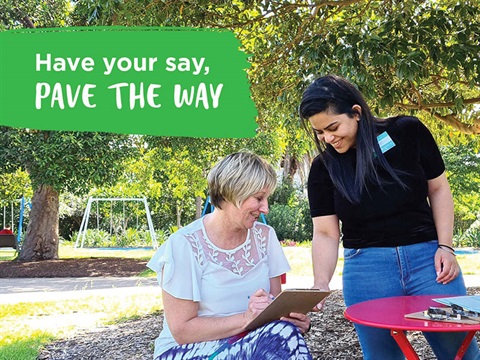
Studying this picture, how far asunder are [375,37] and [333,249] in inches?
89.0

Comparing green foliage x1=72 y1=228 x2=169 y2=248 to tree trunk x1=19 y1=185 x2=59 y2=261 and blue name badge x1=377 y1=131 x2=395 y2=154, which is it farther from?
blue name badge x1=377 y1=131 x2=395 y2=154

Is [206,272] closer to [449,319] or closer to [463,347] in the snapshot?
[449,319]

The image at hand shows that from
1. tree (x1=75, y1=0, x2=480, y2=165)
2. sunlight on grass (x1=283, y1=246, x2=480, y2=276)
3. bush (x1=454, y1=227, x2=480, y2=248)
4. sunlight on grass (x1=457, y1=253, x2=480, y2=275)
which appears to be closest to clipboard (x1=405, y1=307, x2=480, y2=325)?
tree (x1=75, y1=0, x2=480, y2=165)

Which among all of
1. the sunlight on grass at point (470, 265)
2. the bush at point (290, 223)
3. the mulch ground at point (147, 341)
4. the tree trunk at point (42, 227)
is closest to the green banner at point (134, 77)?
the mulch ground at point (147, 341)

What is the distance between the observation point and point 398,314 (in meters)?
2.46

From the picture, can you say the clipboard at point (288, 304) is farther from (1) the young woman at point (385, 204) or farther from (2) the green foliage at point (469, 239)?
(2) the green foliage at point (469, 239)

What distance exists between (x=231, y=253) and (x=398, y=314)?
0.70 metres

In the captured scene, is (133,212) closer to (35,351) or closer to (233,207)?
(35,351)

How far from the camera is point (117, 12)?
5785 mm

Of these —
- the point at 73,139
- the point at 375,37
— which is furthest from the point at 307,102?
the point at 73,139

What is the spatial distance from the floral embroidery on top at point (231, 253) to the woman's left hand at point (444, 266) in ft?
2.39

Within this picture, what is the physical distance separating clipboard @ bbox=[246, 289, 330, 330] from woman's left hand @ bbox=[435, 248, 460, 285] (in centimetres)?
57

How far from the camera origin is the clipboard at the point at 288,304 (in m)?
2.35

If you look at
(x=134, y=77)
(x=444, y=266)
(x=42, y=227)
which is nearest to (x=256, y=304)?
(x=444, y=266)
